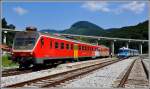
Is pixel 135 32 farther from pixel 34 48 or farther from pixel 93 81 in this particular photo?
pixel 93 81

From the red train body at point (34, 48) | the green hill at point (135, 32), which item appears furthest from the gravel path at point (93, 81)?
the green hill at point (135, 32)

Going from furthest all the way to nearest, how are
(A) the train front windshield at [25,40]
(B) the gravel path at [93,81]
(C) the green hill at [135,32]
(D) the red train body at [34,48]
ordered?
(C) the green hill at [135,32] < (A) the train front windshield at [25,40] < (D) the red train body at [34,48] < (B) the gravel path at [93,81]

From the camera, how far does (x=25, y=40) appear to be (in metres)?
22.8

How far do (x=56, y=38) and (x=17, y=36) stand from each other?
340cm

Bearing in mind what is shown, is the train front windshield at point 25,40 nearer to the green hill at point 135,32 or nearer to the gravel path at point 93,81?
the gravel path at point 93,81

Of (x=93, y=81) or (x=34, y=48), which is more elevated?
(x=34, y=48)

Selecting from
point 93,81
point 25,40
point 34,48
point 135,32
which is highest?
point 135,32

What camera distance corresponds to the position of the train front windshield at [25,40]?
22.4 m

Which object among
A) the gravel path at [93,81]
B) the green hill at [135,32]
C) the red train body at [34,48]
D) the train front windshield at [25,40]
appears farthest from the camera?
the green hill at [135,32]

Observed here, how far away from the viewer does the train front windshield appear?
22.4 meters

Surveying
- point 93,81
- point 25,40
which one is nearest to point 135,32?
point 25,40

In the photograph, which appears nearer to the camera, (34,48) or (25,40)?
(34,48)

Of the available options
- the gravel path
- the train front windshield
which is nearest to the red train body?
the train front windshield

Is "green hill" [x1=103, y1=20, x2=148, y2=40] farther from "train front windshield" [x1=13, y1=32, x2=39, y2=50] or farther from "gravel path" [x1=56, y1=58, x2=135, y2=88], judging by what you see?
"gravel path" [x1=56, y1=58, x2=135, y2=88]
